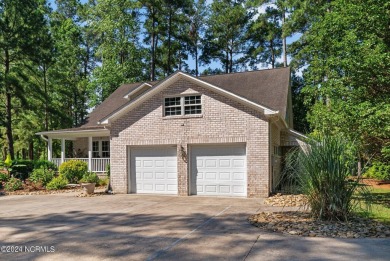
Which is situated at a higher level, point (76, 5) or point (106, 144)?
point (76, 5)

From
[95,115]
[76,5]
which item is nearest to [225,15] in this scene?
[76,5]

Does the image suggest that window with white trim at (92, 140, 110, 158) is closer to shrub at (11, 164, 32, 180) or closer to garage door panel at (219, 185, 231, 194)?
shrub at (11, 164, 32, 180)

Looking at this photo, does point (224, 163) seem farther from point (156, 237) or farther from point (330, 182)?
point (156, 237)

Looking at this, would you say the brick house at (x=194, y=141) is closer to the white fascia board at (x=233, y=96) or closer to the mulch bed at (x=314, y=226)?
the white fascia board at (x=233, y=96)

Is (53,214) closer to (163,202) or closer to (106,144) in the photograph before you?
(163,202)

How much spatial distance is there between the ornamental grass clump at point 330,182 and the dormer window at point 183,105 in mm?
6365

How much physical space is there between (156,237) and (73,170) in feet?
39.5

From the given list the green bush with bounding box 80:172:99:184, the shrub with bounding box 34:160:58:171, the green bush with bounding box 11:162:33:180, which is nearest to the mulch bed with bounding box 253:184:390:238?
the green bush with bounding box 80:172:99:184

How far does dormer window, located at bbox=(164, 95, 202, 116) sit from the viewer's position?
13570mm

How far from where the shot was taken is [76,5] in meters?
39.2

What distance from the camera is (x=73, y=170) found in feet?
57.3

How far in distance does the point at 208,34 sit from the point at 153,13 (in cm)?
748

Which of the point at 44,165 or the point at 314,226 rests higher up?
the point at 44,165

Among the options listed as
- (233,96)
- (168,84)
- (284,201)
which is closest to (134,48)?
(168,84)
